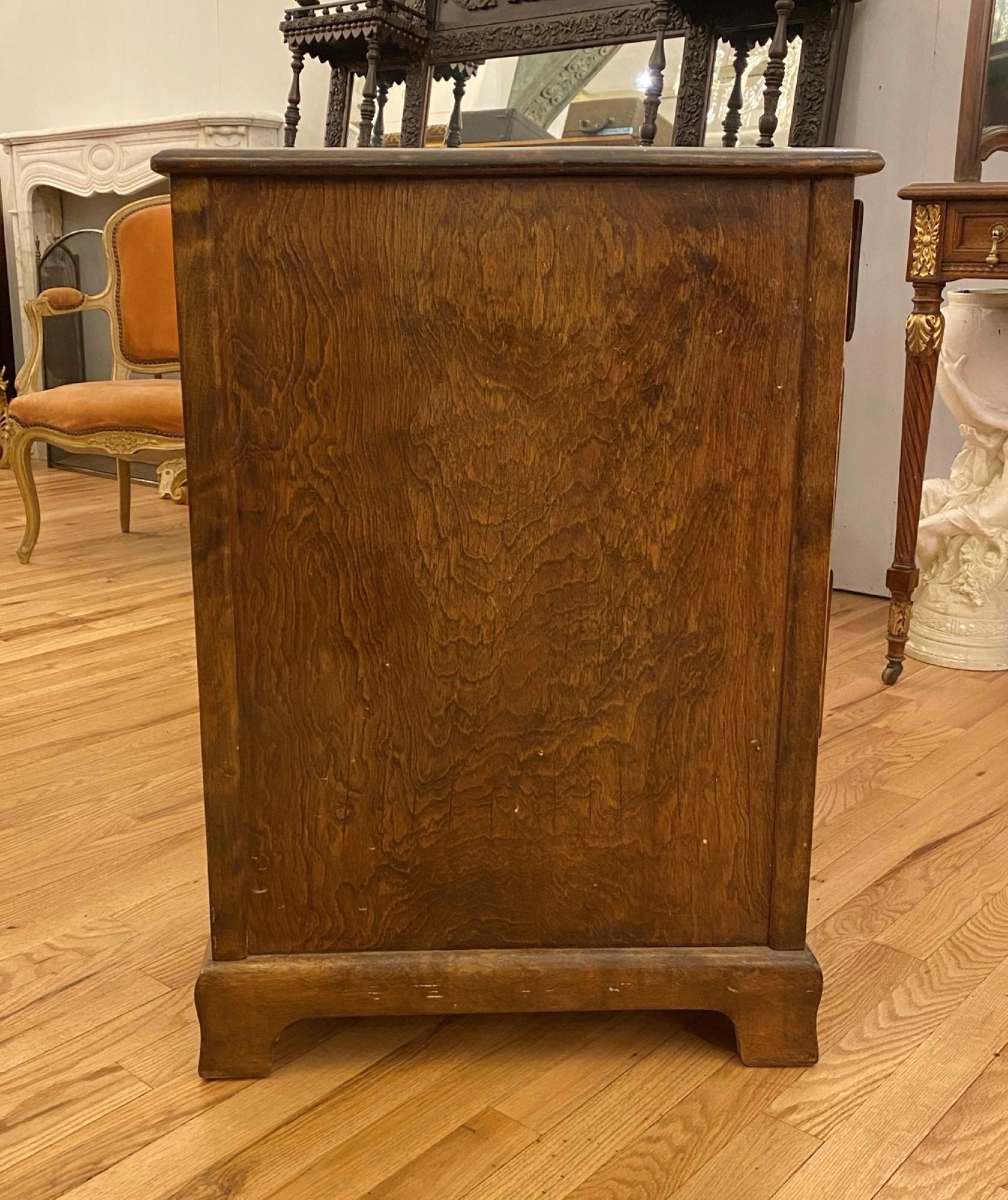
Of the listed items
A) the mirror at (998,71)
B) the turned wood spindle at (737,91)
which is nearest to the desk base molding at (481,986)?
the mirror at (998,71)

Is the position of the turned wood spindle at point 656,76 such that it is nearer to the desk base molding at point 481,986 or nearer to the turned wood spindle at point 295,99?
the turned wood spindle at point 295,99

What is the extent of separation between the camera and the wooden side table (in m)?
2.04

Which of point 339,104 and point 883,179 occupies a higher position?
point 339,104

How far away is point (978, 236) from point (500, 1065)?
64.1 inches

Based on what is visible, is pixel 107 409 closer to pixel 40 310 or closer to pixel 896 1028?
pixel 40 310

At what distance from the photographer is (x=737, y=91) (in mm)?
2752

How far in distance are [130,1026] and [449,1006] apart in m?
0.35

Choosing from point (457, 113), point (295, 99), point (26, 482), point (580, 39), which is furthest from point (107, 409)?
point (580, 39)

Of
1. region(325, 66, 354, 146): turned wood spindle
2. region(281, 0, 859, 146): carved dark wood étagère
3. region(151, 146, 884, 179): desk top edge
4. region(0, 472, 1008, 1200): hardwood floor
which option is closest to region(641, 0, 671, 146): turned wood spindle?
region(281, 0, 859, 146): carved dark wood étagère

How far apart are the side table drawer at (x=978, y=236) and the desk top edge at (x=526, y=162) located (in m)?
1.22

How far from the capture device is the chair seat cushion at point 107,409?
3.12 m

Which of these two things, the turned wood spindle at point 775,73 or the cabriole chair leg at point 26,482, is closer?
the turned wood spindle at point 775,73

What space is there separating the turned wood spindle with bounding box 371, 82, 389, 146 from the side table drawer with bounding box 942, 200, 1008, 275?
1.89 m

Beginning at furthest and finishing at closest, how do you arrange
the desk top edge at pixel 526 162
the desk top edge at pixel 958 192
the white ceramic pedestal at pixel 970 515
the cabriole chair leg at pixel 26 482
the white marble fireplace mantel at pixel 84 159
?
the white marble fireplace mantel at pixel 84 159 < the cabriole chair leg at pixel 26 482 < the white ceramic pedestal at pixel 970 515 < the desk top edge at pixel 958 192 < the desk top edge at pixel 526 162
